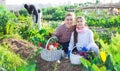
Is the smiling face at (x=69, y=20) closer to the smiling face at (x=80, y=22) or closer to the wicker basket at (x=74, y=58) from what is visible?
the smiling face at (x=80, y=22)

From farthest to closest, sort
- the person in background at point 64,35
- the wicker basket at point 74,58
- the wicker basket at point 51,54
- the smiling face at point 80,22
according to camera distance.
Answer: the person in background at point 64,35 < the wicker basket at point 51,54 < the smiling face at point 80,22 < the wicker basket at point 74,58

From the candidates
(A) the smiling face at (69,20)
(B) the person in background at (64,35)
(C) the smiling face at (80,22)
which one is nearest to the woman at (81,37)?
(C) the smiling face at (80,22)

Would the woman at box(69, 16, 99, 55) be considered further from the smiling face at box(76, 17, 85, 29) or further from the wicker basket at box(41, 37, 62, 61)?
the wicker basket at box(41, 37, 62, 61)

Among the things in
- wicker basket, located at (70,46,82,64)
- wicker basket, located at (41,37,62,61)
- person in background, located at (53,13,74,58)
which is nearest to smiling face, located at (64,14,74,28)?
person in background, located at (53,13,74,58)

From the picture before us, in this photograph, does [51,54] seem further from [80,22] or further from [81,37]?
[80,22]

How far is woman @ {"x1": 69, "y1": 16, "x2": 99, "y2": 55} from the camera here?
6503mm

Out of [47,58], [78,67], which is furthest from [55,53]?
[78,67]

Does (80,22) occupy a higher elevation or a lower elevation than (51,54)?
higher

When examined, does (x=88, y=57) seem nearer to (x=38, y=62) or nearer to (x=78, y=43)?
(x=78, y=43)

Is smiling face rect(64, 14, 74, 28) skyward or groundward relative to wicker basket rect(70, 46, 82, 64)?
skyward

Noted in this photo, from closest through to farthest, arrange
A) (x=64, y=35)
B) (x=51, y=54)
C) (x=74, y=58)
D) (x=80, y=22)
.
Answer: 1. (x=74, y=58)
2. (x=80, y=22)
3. (x=51, y=54)
4. (x=64, y=35)

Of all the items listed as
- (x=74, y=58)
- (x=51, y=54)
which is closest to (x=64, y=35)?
(x=51, y=54)

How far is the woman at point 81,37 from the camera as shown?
6.50 metres

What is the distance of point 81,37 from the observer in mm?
6664
